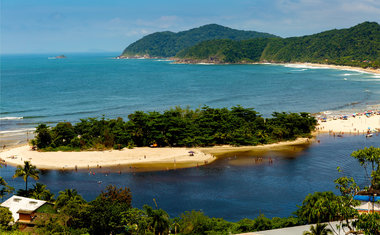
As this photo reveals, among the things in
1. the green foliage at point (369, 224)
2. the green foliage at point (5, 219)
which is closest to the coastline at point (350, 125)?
the green foliage at point (369, 224)

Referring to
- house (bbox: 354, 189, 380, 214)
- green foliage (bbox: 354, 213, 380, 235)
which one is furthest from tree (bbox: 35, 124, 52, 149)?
green foliage (bbox: 354, 213, 380, 235)

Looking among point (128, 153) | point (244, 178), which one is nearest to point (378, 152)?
point (244, 178)

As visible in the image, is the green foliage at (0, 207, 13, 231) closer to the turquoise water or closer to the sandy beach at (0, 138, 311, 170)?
the sandy beach at (0, 138, 311, 170)

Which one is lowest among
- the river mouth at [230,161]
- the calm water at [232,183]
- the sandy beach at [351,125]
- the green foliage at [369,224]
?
the calm water at [232,183]

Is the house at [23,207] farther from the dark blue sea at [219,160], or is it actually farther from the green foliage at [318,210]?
the green foliage at [318,210]

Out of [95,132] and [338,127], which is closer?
[95,132]

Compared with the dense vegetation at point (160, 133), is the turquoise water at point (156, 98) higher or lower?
higher

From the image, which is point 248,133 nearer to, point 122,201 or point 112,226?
point 122,201
